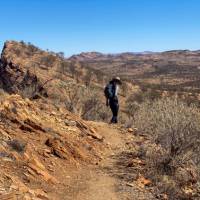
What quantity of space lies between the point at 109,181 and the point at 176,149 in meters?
2.29

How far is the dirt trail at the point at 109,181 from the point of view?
891 centimetres

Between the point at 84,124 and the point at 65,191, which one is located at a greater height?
the point at 84,124

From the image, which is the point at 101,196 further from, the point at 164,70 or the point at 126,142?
the point at 164,70

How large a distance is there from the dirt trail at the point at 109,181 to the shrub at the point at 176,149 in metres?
0.57

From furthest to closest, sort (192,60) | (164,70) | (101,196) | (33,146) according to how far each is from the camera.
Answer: (192,60)
(164,70)
(33,146)
(101,196)

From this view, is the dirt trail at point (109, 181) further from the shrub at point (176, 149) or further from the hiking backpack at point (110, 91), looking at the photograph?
the hiking backpack at point (110, 91)

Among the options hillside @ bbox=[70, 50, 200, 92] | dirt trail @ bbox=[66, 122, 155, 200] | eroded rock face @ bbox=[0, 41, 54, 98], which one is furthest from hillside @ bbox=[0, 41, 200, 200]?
hillside @ bbox=[70, 50, 200, 92]

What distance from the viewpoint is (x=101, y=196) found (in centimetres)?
880

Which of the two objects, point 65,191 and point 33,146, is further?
point 33,146

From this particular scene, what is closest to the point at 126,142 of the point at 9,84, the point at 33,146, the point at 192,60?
the point at 33,146

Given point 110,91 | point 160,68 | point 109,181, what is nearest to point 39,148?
point 109,181

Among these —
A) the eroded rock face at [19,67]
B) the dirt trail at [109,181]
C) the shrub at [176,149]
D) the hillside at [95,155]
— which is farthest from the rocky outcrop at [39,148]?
the eroded rock face at [19,67]

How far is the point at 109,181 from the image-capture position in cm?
977

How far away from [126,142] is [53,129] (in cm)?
Result: 240
